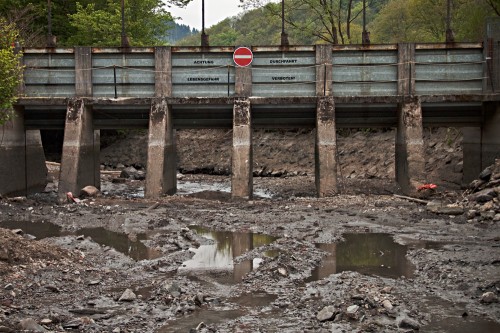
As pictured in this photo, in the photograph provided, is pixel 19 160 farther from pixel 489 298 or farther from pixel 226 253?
pixel 489 298

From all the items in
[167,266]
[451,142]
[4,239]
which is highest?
[451,142]

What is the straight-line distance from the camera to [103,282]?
9.60 metres

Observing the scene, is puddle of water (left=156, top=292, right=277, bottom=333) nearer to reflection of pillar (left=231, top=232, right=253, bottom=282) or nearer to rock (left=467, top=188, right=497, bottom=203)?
reflection of pillar (left=231, top=232, right=253, bottom=282)

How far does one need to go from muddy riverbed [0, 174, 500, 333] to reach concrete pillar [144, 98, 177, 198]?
210cm

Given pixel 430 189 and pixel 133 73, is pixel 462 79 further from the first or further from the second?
pixel 133 73

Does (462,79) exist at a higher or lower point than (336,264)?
higher

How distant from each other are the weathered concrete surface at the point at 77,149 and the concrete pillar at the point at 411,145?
11600 millimetres

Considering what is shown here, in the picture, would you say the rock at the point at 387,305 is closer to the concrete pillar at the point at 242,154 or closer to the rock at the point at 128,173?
the concrete pillar at the point at 242,154

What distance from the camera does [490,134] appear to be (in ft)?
67.9

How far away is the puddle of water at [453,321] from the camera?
297 inches

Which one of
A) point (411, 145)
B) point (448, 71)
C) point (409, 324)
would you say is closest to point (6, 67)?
point (409, 324)

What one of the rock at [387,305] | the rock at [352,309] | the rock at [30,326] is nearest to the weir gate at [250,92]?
the rock at [387,305]

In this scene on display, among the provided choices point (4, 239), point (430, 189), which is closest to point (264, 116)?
point (430, 189)

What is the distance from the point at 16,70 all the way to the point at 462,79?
51.1 feet
